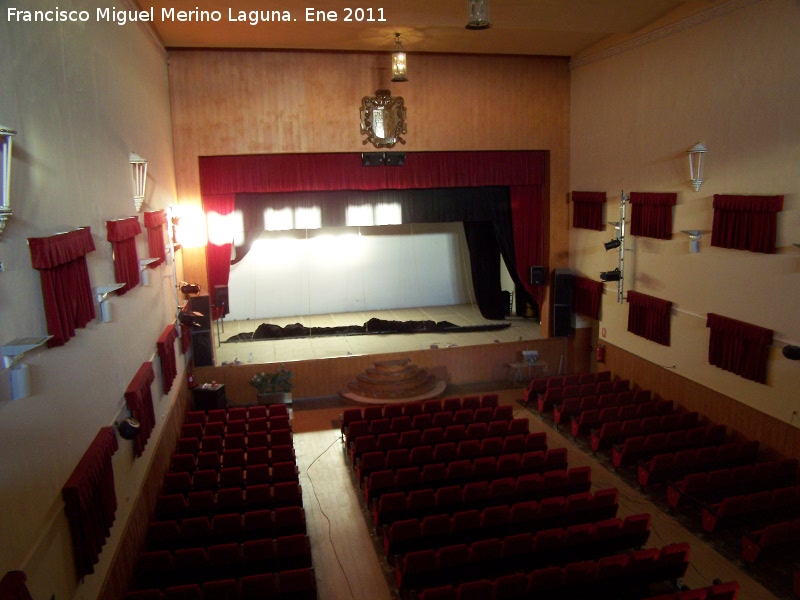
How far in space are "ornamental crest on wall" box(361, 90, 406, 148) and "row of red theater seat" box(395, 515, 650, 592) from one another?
9.82 metres

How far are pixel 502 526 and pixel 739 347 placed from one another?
18.5ft

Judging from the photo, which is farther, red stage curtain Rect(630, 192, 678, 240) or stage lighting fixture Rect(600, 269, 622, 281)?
stage lighting fixture Rect(600, 269, 622, 281)

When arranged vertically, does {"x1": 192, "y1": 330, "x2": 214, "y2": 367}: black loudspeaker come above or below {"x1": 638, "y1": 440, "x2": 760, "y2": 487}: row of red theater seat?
above

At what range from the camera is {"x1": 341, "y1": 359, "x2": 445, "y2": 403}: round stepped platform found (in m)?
14.8

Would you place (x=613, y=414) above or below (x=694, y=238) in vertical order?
below

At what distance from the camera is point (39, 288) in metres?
5.41

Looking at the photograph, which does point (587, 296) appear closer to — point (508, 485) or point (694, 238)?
point (694, 238)

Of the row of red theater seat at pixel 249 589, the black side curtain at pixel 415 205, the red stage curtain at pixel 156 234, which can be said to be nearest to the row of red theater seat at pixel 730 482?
the row of red theater seat at pixel 249 589

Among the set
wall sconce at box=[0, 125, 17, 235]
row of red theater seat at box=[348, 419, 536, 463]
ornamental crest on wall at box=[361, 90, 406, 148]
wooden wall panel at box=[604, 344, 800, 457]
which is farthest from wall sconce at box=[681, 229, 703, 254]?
wall sconce at box=[0, 125, 17, 235]

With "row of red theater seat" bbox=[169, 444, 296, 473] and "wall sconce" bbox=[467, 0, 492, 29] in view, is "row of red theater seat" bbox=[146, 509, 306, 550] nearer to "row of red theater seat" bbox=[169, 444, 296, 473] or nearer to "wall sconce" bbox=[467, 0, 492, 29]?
"row of red theater seat" bbox=[169, 444, 296, 473]

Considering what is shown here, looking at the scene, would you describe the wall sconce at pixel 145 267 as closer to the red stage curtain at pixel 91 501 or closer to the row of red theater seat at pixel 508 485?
the red stage curtain at pixel 91 501

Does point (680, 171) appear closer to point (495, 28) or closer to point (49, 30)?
point (495, 28)

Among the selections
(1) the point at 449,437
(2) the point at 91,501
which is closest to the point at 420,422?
(1) the point at 449,437

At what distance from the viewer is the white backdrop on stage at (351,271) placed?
1892cm
